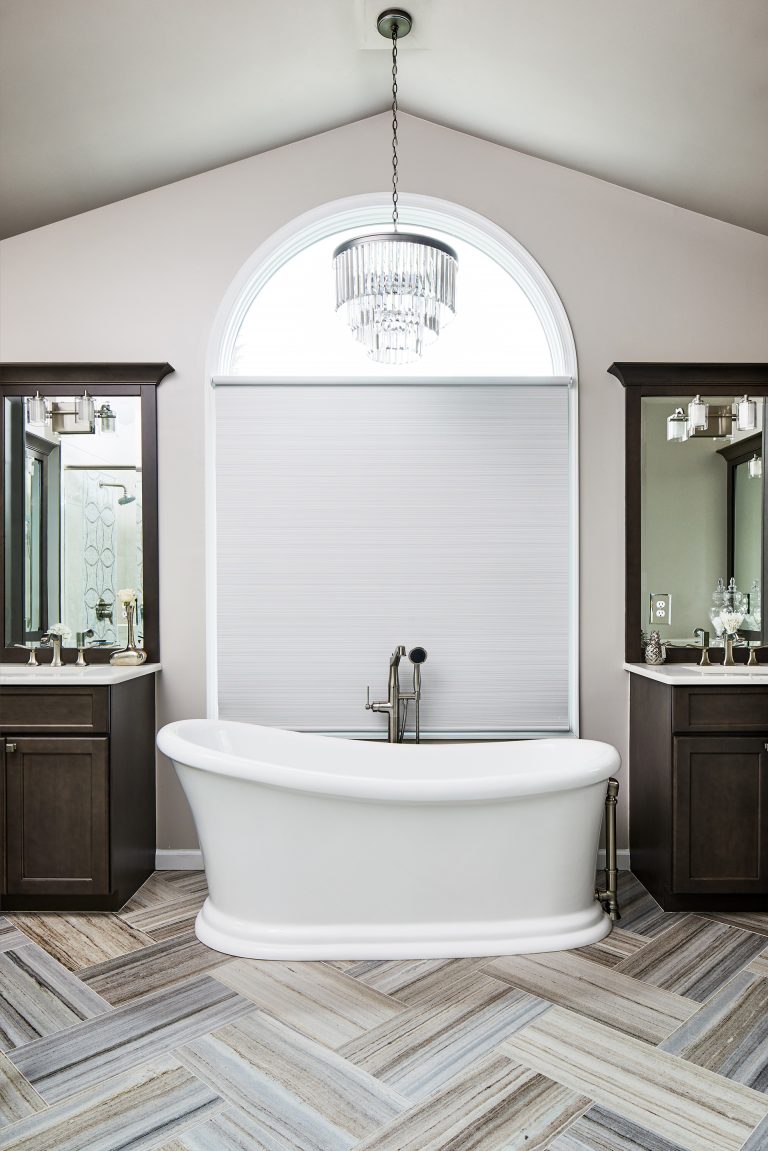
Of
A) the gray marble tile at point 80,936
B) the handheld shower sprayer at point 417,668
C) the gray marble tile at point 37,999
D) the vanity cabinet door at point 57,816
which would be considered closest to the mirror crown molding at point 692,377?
the handheld shower sprayer at point 417,668

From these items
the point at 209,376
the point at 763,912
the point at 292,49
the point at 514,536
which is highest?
the point at 292,49

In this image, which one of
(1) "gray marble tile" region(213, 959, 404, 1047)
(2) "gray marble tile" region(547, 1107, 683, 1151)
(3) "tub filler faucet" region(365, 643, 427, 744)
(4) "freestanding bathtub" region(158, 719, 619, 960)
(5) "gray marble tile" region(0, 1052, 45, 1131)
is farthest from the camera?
(3) "tub filler faucet" region(365, 643, 427, 744)

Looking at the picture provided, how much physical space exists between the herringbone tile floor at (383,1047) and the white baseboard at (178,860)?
0.61 metres

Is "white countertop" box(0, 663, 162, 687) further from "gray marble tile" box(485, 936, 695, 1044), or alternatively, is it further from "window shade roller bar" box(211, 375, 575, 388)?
"gray marble tile" box(485, 936, 695, 1044)

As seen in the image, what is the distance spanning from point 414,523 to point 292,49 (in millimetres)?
1767

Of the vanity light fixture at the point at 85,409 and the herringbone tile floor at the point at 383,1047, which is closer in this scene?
the herringbone tile floor at the point at 383,1047

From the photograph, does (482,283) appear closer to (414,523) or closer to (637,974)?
(414,523)

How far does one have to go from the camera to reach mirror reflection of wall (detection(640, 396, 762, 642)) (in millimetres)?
3447

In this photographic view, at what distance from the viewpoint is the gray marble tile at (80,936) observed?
262cm

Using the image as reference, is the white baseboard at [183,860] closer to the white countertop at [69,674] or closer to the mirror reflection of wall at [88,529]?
the white countertop at [69,674]

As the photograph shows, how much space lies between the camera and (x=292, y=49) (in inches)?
109

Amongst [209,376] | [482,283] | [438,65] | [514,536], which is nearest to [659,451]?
[514,536]

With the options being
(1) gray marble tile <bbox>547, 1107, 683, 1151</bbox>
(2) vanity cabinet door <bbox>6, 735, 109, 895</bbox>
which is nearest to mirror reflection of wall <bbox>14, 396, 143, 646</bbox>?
(2) vanity cabinet door <bbox>6, 735, 109, 895</bbox>

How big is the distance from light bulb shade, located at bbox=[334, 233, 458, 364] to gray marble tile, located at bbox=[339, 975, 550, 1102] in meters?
1.95
